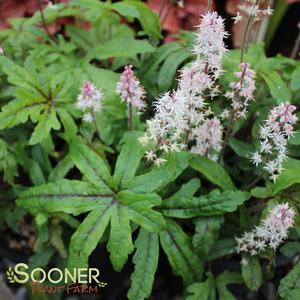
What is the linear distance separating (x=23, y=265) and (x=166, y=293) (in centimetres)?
76

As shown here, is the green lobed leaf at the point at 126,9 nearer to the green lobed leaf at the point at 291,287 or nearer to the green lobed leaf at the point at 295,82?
the green lobed leaf at the point at 295,82

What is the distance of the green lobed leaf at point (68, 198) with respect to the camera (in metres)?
1.23

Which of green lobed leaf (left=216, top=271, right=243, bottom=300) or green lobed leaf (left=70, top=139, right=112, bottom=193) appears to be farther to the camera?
green lobed leaf (left=216, top=271, right=243, bottom=300)

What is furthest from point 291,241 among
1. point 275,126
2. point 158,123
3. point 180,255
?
point 158,123

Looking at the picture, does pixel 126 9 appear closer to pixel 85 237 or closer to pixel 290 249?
pixel 85 237

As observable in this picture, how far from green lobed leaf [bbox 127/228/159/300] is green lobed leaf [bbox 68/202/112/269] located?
0.45 feet

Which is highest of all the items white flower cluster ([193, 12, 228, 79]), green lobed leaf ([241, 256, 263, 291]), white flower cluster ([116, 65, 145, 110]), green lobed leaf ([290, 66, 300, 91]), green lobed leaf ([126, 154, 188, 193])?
white flower cluster ([193, 12, 228, 79])

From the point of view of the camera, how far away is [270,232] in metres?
1.25

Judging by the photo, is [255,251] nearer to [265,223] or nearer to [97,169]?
[265,223]

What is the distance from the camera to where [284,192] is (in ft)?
4.26

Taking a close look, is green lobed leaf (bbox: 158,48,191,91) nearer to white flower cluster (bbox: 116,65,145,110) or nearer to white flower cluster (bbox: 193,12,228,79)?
white flower cluster (bbox: 116,65,145,110)

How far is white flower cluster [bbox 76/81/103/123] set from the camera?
127cm

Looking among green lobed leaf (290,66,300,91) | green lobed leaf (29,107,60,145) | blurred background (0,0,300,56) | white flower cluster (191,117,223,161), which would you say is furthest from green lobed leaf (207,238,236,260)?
blurred background (0,0,300,56)

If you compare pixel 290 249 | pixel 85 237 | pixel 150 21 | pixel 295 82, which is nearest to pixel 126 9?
pixel 150 21
